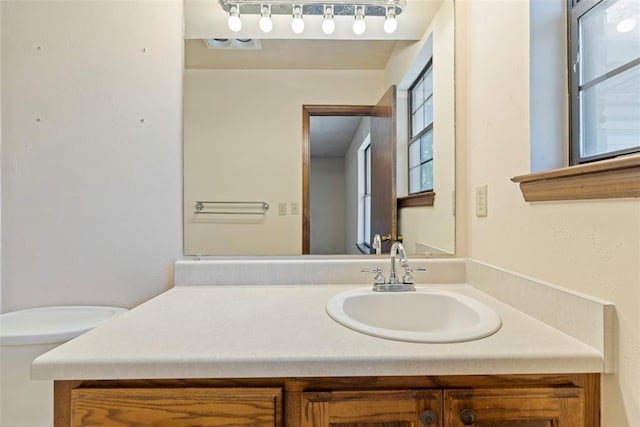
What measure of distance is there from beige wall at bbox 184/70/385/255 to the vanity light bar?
0.19 m

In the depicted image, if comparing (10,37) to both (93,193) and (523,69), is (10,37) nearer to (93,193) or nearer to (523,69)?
(93,193)

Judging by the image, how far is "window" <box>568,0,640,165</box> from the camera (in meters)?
0.77

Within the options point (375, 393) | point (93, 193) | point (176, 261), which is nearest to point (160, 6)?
point (93, 193)

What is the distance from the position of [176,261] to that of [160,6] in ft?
3.34

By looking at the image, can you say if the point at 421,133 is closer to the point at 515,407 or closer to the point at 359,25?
the point at 359,25

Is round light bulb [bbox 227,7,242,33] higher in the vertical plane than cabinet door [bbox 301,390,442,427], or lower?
higher

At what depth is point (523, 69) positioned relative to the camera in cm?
99

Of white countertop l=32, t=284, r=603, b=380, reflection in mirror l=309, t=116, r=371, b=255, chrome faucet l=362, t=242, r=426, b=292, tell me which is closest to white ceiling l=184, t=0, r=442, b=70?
reflection in mirror l=309, t=116, r=371, b=255

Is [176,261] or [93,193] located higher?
[93,193]

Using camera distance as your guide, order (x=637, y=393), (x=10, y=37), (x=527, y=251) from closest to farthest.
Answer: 1. (x=637, y=393)
2. (x=527, y=251)
3. (x=10, y=37)

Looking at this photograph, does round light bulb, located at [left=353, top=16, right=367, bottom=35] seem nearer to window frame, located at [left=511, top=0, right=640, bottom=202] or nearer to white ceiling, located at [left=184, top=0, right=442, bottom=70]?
white ceiling, located at [left=184, top=0, right=442, bottom=70]

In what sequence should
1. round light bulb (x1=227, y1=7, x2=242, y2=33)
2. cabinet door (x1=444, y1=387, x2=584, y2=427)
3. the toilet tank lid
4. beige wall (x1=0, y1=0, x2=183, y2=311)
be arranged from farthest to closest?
round light bulb (x1=227, y1=7, x2=242, y2=33), beige wall (x1=0, y1=0, x2=183, y2=311), the toilet tank lid, cabinet door (x1=444, y1=387, x2=584, y2=427)

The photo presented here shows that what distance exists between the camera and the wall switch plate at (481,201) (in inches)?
48.2

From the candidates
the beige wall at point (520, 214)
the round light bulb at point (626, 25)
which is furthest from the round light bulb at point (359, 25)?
the round light bulb at point (626, 25)
